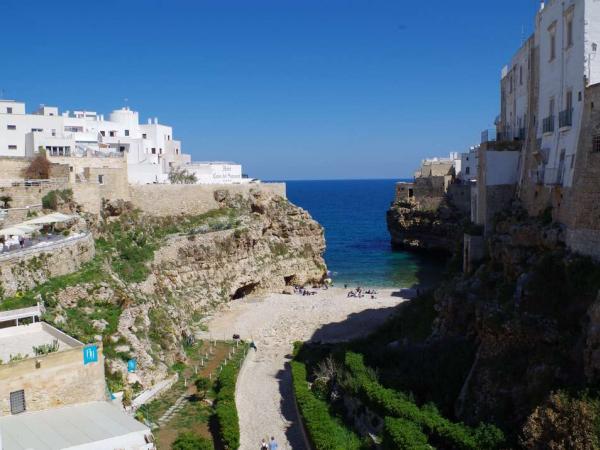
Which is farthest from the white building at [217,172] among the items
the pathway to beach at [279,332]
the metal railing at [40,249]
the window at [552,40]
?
the window at [552,40]

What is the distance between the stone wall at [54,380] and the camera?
17.4 metres

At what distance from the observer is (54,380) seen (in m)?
18.2

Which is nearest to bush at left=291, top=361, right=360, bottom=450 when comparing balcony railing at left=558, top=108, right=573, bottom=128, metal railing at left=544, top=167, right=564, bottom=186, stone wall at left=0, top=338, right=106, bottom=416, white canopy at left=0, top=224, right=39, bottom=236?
stone wall at left=0, top=338, right=106, bottom=416

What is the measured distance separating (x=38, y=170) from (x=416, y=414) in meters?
31.0

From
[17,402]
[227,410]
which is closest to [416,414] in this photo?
[227,410]

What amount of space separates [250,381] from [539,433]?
15561 mm

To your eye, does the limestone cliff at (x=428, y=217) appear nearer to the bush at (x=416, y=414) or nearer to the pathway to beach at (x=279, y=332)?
the pathway to beach at (x=279, y=332)

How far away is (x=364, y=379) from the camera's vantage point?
2302 centimetres

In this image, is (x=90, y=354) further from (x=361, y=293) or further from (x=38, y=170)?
(x=361, y=293)

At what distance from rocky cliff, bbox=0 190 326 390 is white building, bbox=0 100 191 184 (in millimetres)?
6495

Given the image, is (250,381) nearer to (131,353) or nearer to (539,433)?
(131,353)

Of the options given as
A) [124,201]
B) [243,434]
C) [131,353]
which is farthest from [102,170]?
[243,434]

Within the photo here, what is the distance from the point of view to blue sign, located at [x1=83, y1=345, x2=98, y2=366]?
1883 centimetres

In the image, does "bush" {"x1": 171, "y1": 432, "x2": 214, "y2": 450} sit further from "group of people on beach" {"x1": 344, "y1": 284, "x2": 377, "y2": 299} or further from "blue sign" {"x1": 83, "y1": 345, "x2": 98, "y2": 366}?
"group of people on beach" {"x1": 344, "y1": 284, "x2": 377, "y2": 299}
